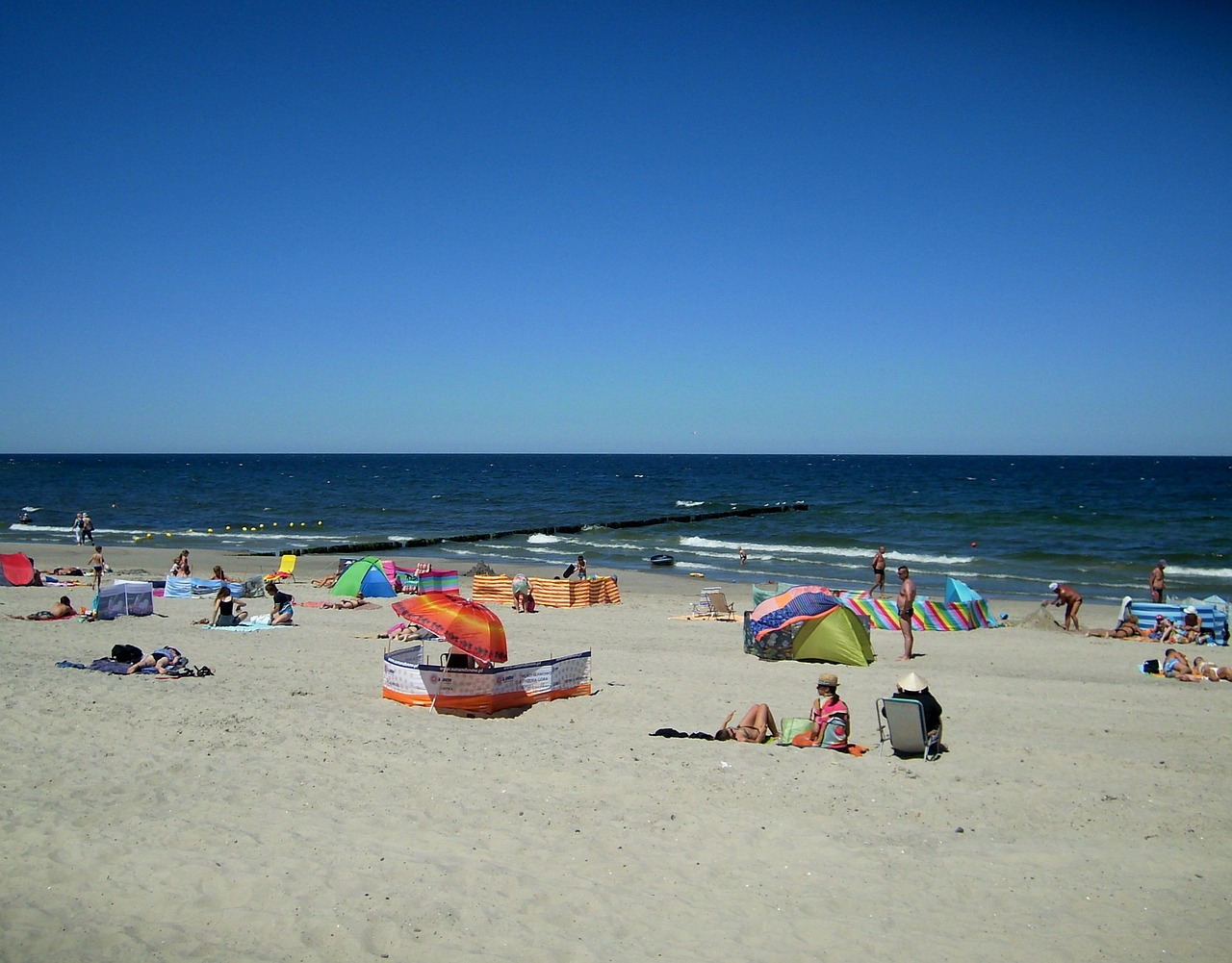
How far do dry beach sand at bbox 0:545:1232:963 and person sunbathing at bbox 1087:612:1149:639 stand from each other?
17.6 ft

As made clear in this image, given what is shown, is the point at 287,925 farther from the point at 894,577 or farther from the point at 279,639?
the point at 894,577

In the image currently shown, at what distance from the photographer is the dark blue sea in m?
34.9

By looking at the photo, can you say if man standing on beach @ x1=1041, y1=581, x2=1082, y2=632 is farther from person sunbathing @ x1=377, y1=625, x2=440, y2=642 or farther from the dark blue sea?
person sunbathing @ x1=377, y1=625, x2=440, y2=642

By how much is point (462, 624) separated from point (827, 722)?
4549 millimetres

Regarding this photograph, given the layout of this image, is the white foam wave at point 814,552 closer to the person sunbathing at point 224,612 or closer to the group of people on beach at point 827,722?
the person sunbathing at point 224,612

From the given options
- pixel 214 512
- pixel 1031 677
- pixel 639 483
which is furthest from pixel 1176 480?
pixel 1031 677

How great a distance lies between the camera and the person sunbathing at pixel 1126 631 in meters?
18.7

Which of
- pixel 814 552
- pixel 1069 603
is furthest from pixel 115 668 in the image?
pixel 814 552

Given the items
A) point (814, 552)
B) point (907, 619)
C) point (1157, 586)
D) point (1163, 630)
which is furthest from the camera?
point (814, 552)

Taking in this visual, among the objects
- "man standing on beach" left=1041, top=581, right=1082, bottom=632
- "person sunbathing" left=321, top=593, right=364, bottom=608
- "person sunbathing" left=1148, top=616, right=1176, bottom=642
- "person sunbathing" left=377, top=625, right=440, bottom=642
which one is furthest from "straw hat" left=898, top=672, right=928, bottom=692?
"person sunbathing" left=321, top=593, right=364, bottom=608

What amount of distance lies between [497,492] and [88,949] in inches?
3202

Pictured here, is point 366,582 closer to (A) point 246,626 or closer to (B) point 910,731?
(A) point 246,626

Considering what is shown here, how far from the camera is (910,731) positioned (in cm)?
984

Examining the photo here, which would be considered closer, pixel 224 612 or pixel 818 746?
pixel 818 746
